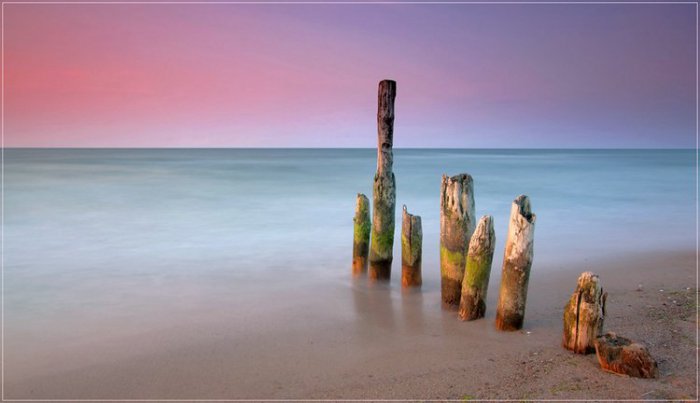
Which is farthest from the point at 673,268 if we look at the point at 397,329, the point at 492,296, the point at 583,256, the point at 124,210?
the point at 124,210

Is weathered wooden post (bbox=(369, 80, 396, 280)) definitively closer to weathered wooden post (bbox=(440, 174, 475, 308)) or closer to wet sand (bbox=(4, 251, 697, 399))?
wet sand (bbox=(4, 251, 697, 399))

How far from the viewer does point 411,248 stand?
721 cm

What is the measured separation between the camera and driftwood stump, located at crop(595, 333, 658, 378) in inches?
170

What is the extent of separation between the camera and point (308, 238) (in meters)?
12.4

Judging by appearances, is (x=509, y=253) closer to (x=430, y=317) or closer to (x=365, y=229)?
(x=430, y=317)

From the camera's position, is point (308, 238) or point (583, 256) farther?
point (308, 238)

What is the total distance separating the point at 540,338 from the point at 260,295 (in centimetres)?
369

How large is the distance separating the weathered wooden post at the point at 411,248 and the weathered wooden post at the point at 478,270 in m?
1.17

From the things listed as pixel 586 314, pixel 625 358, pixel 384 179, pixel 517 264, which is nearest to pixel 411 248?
pixel 384 179

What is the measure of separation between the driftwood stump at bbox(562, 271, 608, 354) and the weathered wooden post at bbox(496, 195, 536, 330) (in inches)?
23.5

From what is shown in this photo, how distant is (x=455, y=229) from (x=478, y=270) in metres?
0.64

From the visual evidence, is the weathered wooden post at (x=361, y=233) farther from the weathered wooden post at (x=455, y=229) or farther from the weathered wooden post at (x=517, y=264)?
the weathered wooden post at (x=517, y=264)

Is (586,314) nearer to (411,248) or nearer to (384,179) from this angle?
(411,248)

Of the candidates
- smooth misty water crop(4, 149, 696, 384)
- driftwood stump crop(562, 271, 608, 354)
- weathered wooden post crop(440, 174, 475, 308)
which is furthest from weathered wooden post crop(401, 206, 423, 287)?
driftwood stump crop(562, 271, 608, 354)
